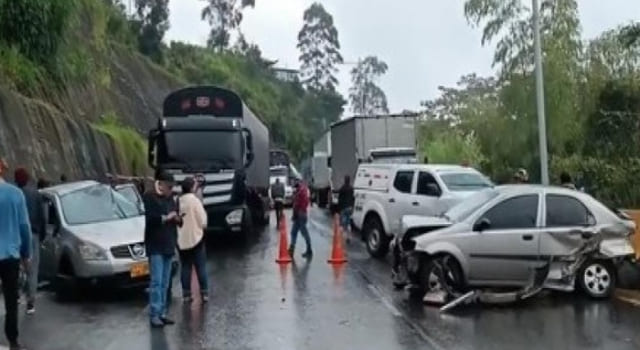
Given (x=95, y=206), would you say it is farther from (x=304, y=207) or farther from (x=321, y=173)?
(x=321, y=173)

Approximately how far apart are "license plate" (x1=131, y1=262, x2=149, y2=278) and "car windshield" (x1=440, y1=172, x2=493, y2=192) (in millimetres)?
8293

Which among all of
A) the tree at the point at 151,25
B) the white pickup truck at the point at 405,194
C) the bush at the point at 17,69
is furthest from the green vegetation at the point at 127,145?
the tree at the point at 151,25

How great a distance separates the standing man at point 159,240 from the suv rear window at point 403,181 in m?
10.5

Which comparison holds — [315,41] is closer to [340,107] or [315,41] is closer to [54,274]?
[340,107]

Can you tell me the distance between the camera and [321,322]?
13.2 meters

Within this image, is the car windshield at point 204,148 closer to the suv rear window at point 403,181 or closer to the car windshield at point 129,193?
the suv rear window at point 403,181

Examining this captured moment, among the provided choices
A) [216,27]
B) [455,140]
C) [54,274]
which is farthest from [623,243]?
A: [216,27]

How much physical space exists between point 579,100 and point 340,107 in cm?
9946

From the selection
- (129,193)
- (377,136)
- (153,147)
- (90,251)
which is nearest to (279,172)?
(377,136)

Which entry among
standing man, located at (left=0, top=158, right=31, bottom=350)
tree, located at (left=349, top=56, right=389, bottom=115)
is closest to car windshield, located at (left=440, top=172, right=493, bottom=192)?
standing man, located at (left=0, top=158, right=31, bottom=350)

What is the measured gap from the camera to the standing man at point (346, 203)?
27562 millimetres

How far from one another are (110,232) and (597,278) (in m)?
7.47

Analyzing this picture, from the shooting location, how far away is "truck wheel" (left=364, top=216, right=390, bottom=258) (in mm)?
22719

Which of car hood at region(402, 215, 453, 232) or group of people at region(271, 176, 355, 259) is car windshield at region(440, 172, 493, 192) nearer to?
group of people at region(271, 176, 355, 259)
